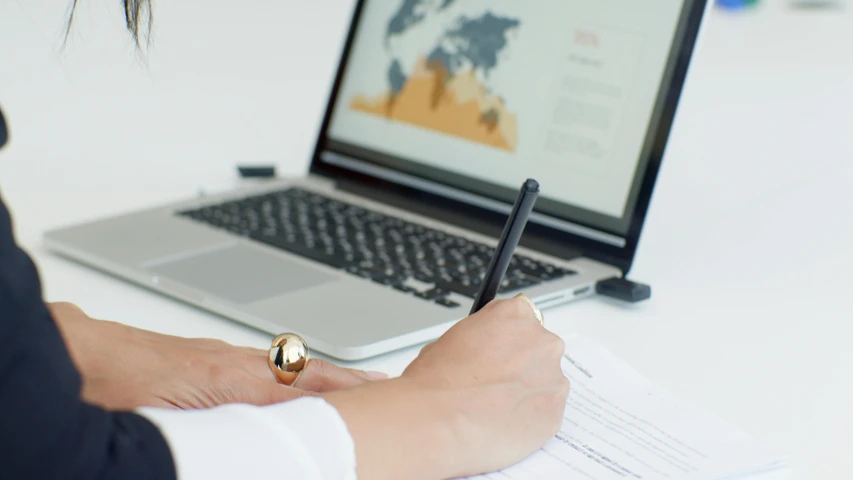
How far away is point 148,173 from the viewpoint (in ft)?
3.97

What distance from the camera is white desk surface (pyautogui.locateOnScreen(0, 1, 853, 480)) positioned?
2.42 ft

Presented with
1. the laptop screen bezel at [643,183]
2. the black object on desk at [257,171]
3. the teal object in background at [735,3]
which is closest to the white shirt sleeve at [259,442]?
the laptop screen bezel at [643,183]

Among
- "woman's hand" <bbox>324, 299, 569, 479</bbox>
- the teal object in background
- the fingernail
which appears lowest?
the fingernail

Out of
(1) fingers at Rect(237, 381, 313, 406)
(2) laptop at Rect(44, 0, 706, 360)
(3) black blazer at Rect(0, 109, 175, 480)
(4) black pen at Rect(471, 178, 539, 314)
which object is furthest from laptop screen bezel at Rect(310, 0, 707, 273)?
(3) black blazer at Rect(0, 109, 175, 480)

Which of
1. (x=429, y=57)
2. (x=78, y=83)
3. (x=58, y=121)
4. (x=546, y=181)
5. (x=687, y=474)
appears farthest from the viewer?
(x=78, y=83)

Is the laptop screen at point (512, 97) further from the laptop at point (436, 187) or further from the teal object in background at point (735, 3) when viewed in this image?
the teal object in background at point (735, 3)

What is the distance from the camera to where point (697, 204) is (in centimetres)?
118

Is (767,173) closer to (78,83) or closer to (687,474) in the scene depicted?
(687,474)

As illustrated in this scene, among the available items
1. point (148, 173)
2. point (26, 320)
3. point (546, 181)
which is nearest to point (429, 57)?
point (546, 181)

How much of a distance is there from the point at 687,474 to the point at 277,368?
26cm

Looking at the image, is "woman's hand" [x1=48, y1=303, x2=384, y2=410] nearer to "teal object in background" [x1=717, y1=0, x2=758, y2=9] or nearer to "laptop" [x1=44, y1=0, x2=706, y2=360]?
"laptop" [x1=44, y1=0, x2=706, y2=360]

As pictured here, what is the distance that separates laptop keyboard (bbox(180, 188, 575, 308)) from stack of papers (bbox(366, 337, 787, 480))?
17 centimetres

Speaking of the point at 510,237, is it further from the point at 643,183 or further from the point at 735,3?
the point at 735,3

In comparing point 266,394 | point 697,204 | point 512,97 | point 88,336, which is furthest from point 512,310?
point 697,204
